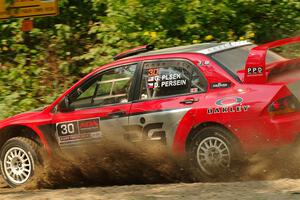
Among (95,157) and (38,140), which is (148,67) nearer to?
(95,157)

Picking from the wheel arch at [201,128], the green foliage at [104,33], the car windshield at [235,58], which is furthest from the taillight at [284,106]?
the green foliage at [104,33]

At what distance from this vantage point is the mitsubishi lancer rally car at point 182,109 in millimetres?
6426

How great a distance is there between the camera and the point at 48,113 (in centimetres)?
805

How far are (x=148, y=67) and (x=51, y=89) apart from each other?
5333 millimetres

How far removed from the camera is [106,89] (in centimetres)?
764

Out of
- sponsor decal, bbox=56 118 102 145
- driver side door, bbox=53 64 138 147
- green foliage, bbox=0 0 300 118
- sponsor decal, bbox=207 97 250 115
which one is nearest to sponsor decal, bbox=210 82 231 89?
sponsor decal, bbox=207 97 250 115

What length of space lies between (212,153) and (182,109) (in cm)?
63

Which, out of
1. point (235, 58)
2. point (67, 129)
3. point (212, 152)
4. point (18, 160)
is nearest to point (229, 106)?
point (212, 152)

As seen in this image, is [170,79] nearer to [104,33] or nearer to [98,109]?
[98,109]

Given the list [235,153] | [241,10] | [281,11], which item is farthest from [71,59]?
[235,153]

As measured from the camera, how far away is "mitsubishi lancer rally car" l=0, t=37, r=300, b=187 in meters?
6.43

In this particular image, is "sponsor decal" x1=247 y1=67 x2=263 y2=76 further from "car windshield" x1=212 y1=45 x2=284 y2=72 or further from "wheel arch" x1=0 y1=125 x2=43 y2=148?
"wheel arch" x1=0 y1=125 x2=43 y2=148

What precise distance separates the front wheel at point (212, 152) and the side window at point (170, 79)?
0.55 meters

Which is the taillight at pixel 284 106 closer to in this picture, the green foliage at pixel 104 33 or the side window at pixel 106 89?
the side window at pixel 106 89
